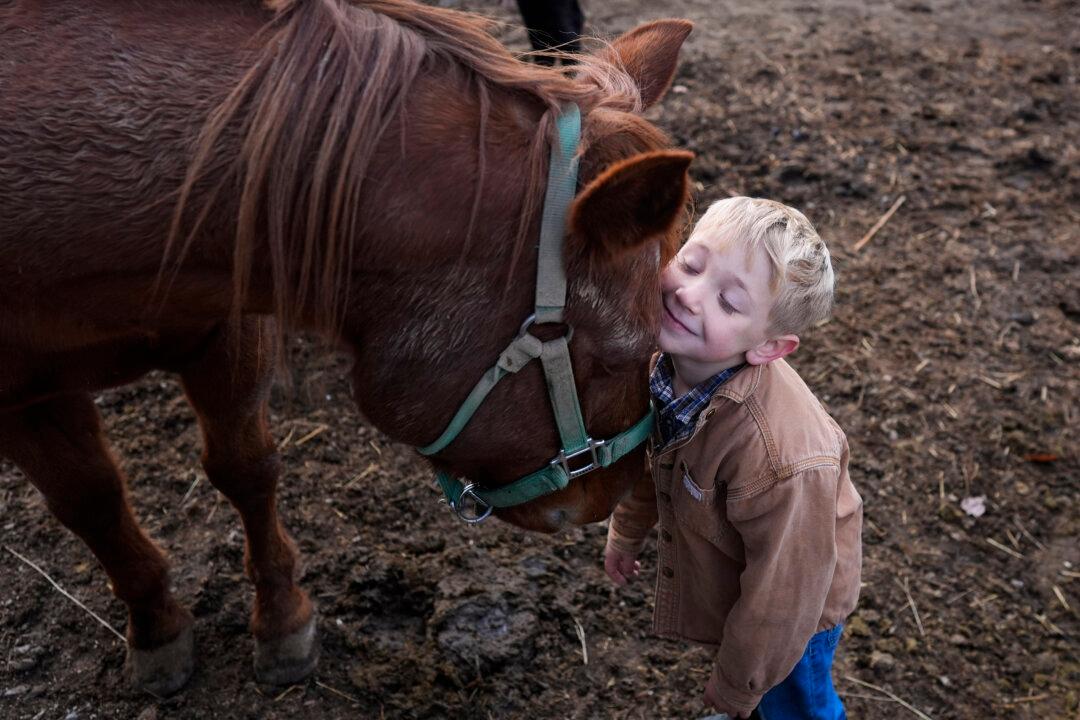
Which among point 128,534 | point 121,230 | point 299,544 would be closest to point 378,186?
point 121,230

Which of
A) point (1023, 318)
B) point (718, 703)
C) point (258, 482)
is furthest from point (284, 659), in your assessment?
point (1023, 318)

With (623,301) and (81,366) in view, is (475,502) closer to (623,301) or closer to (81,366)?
(623,301)

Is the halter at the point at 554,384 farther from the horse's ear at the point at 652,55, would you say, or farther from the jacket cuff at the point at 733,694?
the jacket cuff at the point at 733,694

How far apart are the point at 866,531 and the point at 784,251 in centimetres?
171

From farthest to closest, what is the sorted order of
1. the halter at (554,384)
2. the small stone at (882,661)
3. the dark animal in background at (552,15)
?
the dark animal in background at (552,15) → the small stone at (882,661) → the halter at (554,384)

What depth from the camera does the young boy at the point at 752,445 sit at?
1.73 m

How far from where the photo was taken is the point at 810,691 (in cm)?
211

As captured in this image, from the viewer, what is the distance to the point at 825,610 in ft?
6.64

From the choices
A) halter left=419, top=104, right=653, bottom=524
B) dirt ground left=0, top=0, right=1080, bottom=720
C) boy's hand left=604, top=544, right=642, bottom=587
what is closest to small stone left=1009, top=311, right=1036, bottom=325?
dirt ground left=0, top=0, right=1080, bottom=720

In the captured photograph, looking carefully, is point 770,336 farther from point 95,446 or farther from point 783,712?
point 95,446

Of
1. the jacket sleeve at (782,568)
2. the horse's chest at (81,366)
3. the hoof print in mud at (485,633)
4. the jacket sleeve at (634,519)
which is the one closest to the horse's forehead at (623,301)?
the jacket sleeve at (782,568)

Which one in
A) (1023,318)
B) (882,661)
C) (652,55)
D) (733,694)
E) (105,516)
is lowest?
(882,661)

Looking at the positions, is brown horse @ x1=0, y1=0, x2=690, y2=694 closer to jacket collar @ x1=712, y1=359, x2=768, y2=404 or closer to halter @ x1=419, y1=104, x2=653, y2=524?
halter @ x1=419, y1=104, x2=653, y2=524

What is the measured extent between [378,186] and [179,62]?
1.23 feet
